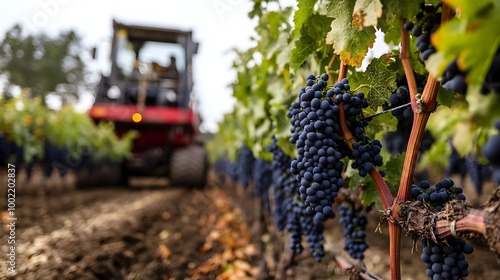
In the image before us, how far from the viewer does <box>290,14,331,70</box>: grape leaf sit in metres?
1.54

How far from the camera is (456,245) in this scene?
1.08 meters

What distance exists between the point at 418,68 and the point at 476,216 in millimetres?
811

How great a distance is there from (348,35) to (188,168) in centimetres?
618

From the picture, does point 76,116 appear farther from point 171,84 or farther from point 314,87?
point 314,87

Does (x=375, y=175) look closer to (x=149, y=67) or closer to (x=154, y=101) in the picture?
(x=154, y=101)

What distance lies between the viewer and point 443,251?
3.57 ft

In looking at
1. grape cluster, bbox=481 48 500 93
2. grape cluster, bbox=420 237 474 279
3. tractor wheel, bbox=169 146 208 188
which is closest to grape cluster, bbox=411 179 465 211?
grape cluster, bbox=420 237 474 279

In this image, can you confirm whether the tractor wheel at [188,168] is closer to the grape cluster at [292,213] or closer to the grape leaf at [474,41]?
the grape cluster at [292,213]

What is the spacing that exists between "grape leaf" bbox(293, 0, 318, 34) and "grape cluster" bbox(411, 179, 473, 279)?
2.61ft

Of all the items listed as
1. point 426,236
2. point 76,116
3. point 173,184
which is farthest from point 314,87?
point 76,116

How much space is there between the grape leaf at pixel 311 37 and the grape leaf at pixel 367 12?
0.45 m

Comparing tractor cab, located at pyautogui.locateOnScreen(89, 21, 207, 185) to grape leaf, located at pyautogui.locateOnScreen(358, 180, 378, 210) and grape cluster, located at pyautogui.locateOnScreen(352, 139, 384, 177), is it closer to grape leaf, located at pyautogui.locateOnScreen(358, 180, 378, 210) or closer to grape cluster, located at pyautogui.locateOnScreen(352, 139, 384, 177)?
grape leaf, located at pyautogui.locateOnScreen(358, 180, 378, 210)

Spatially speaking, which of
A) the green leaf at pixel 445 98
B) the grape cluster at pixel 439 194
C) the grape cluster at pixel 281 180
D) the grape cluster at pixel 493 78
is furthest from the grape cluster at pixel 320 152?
the grape cluster at pixel 281 180

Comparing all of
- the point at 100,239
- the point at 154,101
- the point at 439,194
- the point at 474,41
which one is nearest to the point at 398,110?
the point at 439,194
